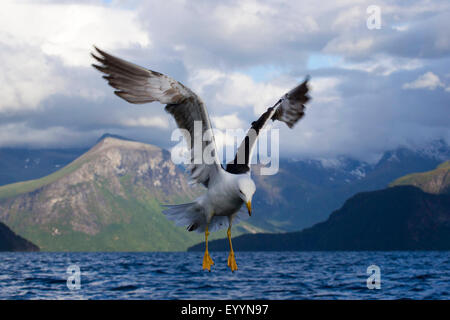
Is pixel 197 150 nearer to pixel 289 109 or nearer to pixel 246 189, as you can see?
pixel 246 189

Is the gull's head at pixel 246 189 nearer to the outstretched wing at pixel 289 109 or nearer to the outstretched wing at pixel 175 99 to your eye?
the outstretched wing at pixel 175 99

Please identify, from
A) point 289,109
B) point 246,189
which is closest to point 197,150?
point 246,189

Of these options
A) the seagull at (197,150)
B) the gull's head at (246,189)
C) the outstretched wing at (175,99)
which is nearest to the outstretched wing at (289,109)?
the seagull at (197,150)

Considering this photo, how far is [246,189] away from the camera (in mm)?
8789

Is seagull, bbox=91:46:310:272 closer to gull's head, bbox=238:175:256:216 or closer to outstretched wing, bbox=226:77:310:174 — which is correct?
gull's head, bbox=238:175:256:216

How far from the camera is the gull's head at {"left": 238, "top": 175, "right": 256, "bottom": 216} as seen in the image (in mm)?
8625

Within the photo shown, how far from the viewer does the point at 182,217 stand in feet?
39.0

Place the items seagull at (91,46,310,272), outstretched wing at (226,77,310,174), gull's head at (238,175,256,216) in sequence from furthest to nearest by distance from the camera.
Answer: outstretched wing at (226,77,310,174) < seagull at (91,46,310,272) < gull's head at (238,175,256,216)

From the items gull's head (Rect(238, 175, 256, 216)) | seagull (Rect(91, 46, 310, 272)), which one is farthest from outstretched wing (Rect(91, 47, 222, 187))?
gull's head (Rect(238, 175, 256, 216))

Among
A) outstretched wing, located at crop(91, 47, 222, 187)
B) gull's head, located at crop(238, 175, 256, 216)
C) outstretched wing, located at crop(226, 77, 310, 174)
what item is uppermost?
outstretched wing, located at crop(226, 77, 310, 174)

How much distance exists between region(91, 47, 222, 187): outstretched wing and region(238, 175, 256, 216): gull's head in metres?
1.33

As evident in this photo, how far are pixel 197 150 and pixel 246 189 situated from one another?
192 centimetres

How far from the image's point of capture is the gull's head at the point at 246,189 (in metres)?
8.62
